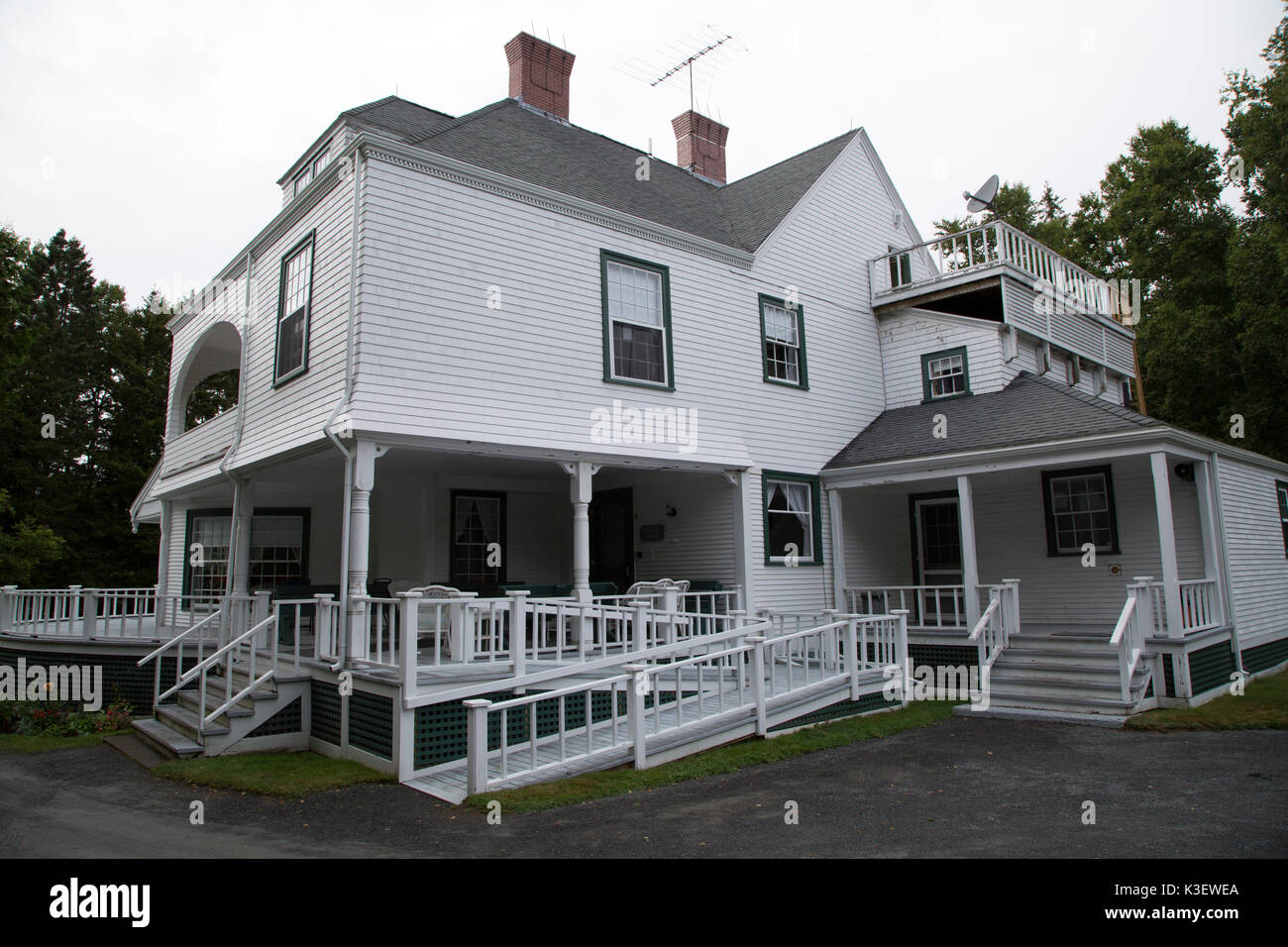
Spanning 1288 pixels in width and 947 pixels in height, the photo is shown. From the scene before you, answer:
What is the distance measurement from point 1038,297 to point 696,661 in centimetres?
1216

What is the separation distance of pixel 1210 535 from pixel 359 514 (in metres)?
12.5

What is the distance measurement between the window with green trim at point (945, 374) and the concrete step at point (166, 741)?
13.8 m

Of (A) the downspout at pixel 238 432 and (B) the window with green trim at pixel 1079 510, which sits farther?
(B) the window with green trim at pixel 1079 510

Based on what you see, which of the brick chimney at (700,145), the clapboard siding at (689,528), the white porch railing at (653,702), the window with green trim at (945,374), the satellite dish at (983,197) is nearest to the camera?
the white porch railing at (653,702)

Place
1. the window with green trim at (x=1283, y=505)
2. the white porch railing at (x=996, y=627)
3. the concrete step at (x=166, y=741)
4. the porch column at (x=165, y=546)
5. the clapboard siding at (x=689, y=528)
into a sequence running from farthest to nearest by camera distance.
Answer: the porch column at (x=165, y=546), the window with green trim at (x=1283, y=505), the clapboard siding at (x=689, y=528), the white porch railing at (x=996, y=627), the concrete step at (x=166, y=741)

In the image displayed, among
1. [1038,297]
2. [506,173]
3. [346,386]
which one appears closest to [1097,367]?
[1038,297]

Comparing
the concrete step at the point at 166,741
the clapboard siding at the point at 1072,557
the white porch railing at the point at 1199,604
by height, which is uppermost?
the clapboard siding at the point at 1072,557

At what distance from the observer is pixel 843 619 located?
11.5m

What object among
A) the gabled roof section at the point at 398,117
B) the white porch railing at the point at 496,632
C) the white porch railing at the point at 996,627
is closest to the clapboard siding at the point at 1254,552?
the white porch railing at the point at 996,627

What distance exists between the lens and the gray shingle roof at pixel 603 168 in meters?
13.0

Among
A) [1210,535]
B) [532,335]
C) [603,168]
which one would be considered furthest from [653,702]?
[603,168]

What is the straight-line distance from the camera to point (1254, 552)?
545 inches

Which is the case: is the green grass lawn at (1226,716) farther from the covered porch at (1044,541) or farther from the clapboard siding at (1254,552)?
the clapboard siding at (1254,552)

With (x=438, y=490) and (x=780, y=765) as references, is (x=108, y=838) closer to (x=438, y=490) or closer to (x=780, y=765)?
(x=780, y=765)
